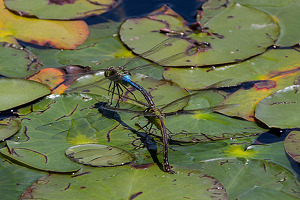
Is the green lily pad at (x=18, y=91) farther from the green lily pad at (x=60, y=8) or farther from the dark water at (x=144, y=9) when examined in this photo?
the dark water at (x=144, y=9)

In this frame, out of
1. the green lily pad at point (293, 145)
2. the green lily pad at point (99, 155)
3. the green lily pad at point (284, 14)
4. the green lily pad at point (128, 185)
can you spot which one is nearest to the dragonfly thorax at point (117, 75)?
the green lily pad at point (99, 155)

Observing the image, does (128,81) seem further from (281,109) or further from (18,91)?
(281,109)

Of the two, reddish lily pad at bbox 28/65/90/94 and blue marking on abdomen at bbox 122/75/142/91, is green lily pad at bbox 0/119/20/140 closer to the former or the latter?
reddish lily pad at bbox 28/65/90/94

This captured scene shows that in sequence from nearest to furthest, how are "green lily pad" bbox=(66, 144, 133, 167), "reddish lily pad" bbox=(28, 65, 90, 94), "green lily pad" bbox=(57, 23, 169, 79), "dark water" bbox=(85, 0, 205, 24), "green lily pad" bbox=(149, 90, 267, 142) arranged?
"green lily pad" bbox=(66, 144, 133, 167)
"green lily pad" bbox=(149, 90, 267, 142)
"reddish lily pad" bbox=(28, 65, 90, 94)
"green lily pad" bbox=(57, 23, 169, 79)
"dark water" bbox=(85, 0, 205, 24)

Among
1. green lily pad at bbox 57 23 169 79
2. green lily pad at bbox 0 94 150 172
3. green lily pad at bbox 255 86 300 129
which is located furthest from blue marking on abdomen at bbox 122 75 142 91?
green lily pad at bbox 255 86 300 129

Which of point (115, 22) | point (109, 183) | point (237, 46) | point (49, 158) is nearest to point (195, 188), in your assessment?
point (109, 183)
